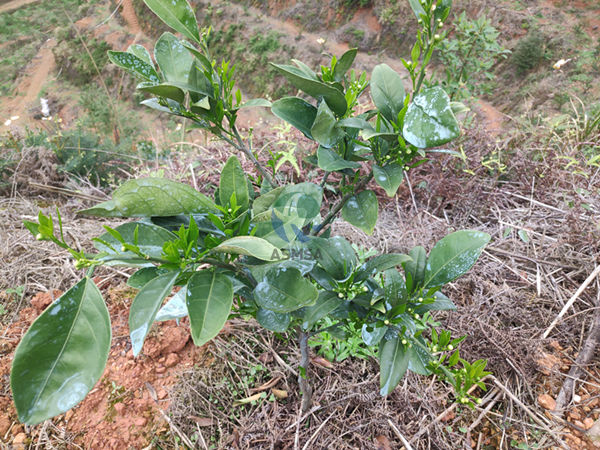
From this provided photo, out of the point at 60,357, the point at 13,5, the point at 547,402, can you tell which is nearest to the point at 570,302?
the point at 547,402

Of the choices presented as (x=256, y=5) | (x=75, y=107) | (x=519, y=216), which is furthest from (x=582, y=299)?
(x=75, y=107)

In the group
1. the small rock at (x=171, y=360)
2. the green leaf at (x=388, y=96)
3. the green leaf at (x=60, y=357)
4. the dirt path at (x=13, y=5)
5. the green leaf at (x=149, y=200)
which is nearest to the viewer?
the green leaf at (x=60, y=357)

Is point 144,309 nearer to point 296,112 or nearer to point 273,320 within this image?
point 273,320

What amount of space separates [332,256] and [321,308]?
0.11m

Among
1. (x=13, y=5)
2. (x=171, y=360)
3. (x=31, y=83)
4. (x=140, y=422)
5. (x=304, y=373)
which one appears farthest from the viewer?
(x=13, y=5)

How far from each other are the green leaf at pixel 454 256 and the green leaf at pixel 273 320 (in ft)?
0.97

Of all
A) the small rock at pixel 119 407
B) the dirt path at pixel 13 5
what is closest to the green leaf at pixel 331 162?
the small rock at pixel 119 407

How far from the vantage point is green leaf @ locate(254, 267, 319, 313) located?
1.78 ft

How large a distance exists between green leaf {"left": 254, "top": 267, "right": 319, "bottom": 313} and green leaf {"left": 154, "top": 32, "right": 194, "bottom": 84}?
1.28ft

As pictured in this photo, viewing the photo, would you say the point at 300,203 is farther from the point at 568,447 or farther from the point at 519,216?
the point at 519,216

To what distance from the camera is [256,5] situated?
310 inches

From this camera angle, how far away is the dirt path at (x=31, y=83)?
9.38 metres

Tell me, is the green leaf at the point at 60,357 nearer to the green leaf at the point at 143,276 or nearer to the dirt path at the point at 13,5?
the green leaf at the point at 143,276

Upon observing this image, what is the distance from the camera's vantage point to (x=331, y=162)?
0.60 metres
